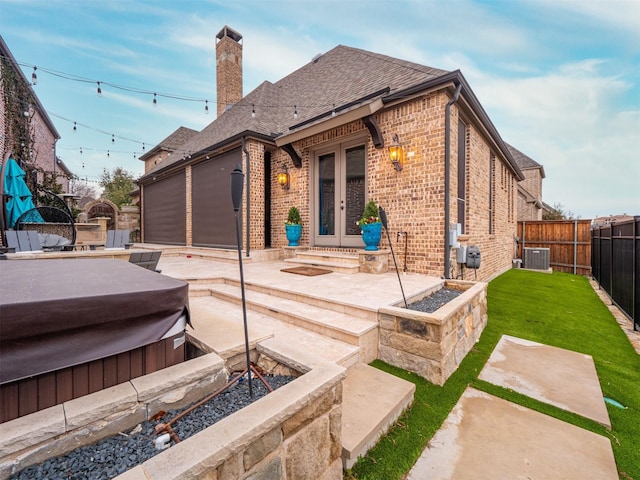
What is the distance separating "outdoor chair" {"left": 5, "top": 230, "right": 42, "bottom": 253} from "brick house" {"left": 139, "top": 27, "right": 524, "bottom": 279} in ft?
13.2

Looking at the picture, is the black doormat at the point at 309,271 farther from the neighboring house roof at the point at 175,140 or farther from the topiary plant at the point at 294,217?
the neighboring house roof at the point at 175,140

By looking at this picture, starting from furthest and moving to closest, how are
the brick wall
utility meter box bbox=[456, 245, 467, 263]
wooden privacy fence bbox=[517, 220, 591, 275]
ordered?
1. wooden privacy fence bbox=[517, 220, 591, 275]
2. utility meter box bbox=[456, 245, 467, 263]
3. the brick wall

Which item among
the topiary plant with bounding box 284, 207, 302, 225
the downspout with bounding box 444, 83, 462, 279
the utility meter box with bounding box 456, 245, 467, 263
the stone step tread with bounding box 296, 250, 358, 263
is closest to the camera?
the downspout with bounding box 444, 83, 462, 279

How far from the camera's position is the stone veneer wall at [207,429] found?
97 centimetres

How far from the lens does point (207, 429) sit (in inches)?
42.1

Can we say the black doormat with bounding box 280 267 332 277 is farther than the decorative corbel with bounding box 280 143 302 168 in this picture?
No

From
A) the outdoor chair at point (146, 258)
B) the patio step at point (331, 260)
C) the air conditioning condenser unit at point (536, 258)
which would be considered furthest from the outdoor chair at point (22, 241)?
the air conditioning condenser unit at point (536, 258)

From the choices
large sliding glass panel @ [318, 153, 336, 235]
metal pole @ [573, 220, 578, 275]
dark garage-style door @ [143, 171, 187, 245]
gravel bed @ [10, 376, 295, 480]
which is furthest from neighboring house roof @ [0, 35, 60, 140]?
metal pole @ [573, 220, 578, 275]

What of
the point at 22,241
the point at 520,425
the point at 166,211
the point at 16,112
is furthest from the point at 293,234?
the point at 16,112

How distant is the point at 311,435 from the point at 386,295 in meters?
2.23

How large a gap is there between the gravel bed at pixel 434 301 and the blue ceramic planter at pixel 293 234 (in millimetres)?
3824

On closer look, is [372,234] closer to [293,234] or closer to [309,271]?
[309,271]

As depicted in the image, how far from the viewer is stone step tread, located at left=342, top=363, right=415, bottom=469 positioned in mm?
1602

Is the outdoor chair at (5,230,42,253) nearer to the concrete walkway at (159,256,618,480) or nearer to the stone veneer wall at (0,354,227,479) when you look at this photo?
the concrete walkway at (159,256,618,480)
